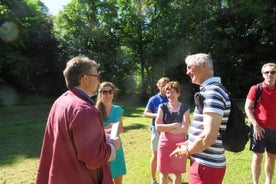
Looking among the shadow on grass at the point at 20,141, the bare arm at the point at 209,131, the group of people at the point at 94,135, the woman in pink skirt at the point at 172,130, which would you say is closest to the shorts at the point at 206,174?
the group of people at the point at 94,135

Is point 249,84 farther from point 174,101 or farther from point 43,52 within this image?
point 174,101

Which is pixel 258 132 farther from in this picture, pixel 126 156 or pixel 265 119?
pixel 126 156

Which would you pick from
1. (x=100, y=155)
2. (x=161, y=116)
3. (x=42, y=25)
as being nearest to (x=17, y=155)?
(x=161, y=116)

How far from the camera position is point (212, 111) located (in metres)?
2.58

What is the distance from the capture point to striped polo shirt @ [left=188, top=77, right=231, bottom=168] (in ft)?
8.59

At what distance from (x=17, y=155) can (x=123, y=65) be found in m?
17.9

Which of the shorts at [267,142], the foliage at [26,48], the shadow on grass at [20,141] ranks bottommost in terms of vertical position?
the shadow on grass at [20,141]

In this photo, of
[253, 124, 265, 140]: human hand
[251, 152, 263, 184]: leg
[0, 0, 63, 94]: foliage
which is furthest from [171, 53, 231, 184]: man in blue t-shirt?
[0, 0, 63, 94]: foliage

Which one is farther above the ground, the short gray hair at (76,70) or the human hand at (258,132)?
the short gray hair at (76,70)

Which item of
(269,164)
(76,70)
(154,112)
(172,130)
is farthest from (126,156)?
(76,70)

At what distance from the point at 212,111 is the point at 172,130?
1.85 m

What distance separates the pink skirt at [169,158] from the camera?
4438mm

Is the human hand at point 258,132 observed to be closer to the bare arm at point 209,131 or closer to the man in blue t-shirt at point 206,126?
the man in blue t-shirt at point 206,126

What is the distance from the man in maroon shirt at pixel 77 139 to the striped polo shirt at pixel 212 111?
2.75 ft
